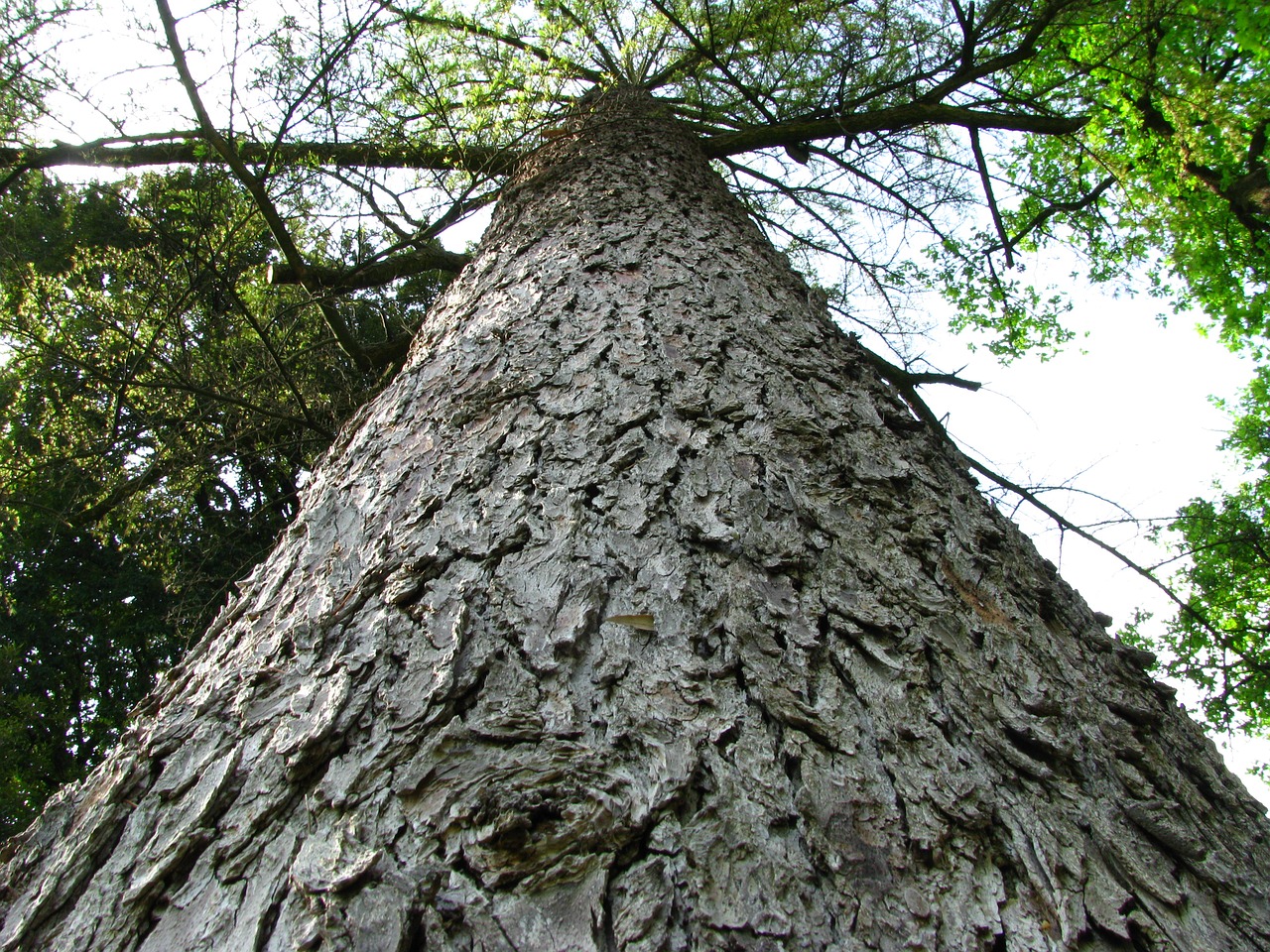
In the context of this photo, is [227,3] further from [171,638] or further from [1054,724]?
[171,638]

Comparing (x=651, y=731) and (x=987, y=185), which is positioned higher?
(x=987, y=185)

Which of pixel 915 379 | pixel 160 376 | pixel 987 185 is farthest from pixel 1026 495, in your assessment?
pixel 160 376

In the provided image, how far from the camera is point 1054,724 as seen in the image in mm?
859

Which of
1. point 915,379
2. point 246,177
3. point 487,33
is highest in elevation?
point 487,33

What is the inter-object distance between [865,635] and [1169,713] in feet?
1.99

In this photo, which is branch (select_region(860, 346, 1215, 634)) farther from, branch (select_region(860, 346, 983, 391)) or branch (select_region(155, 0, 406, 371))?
branch (select_region(155, 0, 406, 371))

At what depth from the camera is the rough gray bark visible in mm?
626

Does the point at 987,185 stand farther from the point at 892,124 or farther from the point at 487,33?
the point at 487,33

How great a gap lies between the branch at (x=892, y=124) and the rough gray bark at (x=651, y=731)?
10.5 ft

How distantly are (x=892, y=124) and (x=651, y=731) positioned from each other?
13.6ft

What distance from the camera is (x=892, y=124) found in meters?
3.87

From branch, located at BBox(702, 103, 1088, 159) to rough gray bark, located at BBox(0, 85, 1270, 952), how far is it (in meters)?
3.21

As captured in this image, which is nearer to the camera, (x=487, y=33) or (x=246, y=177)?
(x=246, y=177)

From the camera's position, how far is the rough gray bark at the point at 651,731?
63cm
